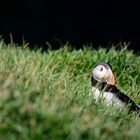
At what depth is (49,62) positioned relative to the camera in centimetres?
869

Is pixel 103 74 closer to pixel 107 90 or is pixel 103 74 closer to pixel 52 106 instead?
pixel 107 90

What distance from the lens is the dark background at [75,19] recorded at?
1700 cm

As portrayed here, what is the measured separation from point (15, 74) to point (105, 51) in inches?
118

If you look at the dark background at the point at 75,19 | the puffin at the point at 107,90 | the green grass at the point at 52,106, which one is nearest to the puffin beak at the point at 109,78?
the puffin at the point at 107,90

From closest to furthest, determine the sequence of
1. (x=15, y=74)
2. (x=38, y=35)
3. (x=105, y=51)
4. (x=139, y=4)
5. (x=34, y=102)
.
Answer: (x=34, y=102)
(x=15, y=74)
(x=105, y=51)
(x=38, y=35)
(x=139, y=4)

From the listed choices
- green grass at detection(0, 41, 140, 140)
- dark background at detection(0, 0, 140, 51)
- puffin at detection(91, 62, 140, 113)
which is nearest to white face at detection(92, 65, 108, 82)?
puffin at detection(91, 62, 140, 113)

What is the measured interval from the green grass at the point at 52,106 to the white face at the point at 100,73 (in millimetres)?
139

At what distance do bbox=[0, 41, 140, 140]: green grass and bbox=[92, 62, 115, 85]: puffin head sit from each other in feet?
0.48

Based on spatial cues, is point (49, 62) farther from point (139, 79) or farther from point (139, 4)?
point (139, 4)

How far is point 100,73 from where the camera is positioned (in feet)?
26.8

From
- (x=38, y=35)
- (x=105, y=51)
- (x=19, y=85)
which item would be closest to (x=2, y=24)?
(x=38, y=35)

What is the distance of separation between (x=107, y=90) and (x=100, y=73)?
41cm

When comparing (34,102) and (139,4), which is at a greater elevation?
(139,4)

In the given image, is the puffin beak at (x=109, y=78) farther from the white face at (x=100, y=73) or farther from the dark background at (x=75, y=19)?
the dark background at (x=75, y=19)
